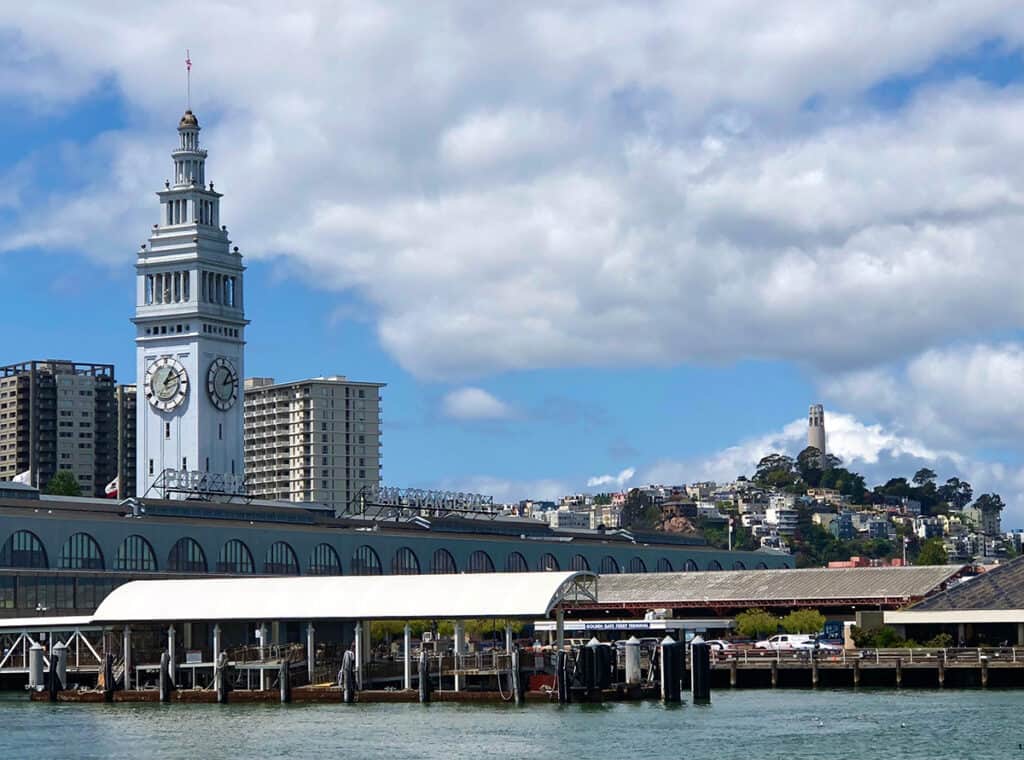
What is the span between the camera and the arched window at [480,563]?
177m

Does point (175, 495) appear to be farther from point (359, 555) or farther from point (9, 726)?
point (9, 726)

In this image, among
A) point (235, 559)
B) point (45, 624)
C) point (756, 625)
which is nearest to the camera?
point (45, 624)

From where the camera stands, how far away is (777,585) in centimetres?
15588

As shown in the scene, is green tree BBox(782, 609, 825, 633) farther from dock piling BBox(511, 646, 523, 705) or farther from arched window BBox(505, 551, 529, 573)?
Result: dock piling BBox(511, 646, 523, 705)

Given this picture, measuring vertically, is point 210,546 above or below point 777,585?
above

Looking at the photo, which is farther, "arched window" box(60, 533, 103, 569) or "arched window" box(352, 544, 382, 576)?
"arched window" box(352, 544, 382, 576)

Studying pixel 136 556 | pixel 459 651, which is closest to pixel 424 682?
pixel 459 651

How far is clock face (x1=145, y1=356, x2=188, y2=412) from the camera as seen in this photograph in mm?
196625

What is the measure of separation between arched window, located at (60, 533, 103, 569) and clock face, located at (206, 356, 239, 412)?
58080 mm

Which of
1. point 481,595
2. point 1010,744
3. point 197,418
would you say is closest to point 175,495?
point 197,418

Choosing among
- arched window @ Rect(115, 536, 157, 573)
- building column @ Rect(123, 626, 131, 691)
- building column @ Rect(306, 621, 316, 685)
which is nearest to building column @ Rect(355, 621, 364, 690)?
building column @ Rect(306, 621, 316, 685)

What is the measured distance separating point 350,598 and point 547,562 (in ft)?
276

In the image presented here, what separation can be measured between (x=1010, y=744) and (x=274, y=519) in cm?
10448

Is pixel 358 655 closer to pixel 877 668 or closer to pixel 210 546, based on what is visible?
pixel 877 668
